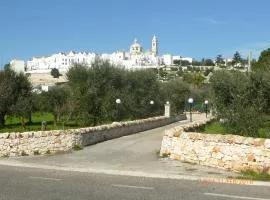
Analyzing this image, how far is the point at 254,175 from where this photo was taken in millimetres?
13133

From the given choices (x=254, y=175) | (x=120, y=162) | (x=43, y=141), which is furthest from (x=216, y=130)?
(x=254, y=175)

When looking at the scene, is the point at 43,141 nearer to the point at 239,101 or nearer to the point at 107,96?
the point at 239,101

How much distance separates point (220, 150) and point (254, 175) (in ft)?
5.60

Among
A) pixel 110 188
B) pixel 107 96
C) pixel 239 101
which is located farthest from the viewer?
pixel 107 96

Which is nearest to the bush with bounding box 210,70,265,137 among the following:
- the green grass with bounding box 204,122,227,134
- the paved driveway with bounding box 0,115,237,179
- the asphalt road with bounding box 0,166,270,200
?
the green grass with bounding box 204,122,227,134

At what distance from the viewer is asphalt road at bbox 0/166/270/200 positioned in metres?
10.1

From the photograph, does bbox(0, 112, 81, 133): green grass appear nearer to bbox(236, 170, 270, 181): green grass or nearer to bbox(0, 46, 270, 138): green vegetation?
bbox(0, 46, 270, 138): green vegetation

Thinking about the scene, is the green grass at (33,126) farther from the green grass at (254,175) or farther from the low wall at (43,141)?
the green grass at (254,175)

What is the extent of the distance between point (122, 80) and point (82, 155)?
2674cm

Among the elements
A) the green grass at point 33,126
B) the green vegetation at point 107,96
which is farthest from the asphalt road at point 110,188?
the green grass at point 33,126

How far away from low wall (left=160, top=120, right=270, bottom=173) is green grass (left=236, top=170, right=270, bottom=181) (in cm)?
15

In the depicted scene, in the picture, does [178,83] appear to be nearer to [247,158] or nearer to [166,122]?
[166,122]

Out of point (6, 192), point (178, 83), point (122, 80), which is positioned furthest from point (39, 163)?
point (178, 83)

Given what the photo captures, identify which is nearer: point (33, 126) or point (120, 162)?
point (120, 162)
